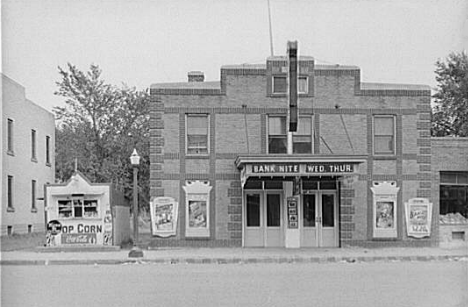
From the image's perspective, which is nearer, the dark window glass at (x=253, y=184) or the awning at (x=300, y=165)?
the awning at (x=300, y=165)

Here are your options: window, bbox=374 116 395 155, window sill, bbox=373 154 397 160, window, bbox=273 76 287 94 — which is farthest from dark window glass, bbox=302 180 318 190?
window, bbox=273 76 287 94

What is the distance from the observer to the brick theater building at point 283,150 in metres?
23.7

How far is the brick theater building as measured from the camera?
23.7 m

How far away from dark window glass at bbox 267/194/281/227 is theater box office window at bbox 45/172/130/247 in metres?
4.79

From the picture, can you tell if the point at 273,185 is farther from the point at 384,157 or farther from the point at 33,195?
the point at 33,195

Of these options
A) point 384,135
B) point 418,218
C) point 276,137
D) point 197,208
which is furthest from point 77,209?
point 418,218

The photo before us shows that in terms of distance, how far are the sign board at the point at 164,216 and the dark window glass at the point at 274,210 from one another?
286 cm

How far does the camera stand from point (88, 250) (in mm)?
22516

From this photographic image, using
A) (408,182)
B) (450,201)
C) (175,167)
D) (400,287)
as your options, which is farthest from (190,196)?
(400,287)

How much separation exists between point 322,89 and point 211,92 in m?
3.45

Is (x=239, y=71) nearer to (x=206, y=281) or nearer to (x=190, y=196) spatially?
(x=190, y=196)

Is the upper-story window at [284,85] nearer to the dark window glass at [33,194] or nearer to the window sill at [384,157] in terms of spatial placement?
the window sill at [384,157]

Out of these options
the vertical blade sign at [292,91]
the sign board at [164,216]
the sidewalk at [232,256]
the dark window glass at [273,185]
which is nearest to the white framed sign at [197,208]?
the sign board at [164,216]

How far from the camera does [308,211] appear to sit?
78.5ft
